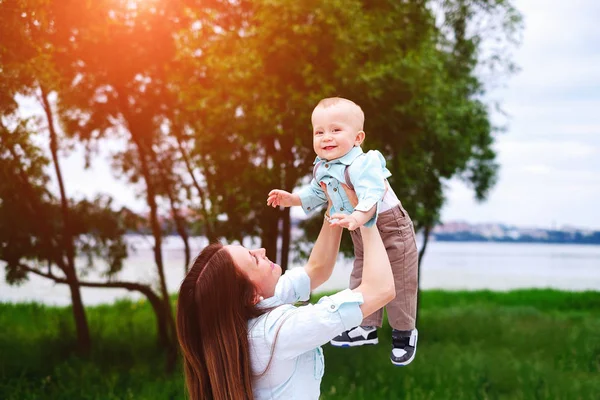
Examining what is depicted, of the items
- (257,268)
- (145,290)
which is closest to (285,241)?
(145,290)

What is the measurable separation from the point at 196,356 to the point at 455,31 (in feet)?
39.6

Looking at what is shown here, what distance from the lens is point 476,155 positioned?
13.9m

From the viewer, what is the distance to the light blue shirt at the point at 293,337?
101 inches

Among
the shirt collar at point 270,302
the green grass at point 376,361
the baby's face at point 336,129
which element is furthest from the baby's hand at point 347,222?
the green grass at point 376,361

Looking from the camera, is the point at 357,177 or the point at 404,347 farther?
the point at 404,347

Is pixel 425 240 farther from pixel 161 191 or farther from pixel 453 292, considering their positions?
pixel 453 292

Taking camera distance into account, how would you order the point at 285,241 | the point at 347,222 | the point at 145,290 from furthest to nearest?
the point at 145,290
the point at 285,241
the point at 347,222

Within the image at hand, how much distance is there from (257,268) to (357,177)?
1.93ft

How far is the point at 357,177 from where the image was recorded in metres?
2.57

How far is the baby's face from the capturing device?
2633mm

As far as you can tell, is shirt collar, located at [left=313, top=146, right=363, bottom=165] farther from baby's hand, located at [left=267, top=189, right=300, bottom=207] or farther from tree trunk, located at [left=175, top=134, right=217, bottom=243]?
tree trunk, located at [left=175, top=134, right=217, bottom=243]

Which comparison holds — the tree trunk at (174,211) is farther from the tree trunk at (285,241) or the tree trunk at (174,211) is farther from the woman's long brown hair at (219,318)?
the woman's long brown hair at (219,318)

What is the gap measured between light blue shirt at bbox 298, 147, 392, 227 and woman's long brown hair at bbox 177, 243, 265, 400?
50cm

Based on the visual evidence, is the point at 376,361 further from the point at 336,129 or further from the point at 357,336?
the point at 336,129
